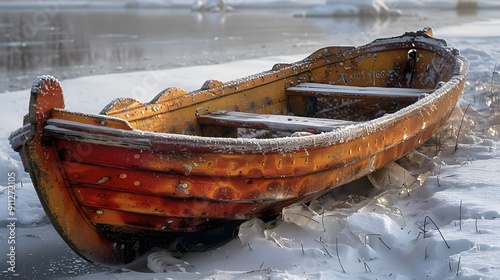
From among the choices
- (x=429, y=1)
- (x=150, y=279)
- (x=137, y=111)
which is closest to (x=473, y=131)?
(x=137, y=111)

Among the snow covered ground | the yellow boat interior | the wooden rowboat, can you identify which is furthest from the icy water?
the wooden rowboat

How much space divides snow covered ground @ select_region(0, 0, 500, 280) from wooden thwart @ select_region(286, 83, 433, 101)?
0.58 metres

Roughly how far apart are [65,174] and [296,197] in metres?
1.38

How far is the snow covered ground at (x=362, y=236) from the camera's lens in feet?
9.59

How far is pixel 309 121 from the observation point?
14.0ft

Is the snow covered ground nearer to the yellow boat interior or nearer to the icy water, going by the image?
the yellow boat interior

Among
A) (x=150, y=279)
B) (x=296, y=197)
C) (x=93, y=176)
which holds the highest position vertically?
(x=93, y=176)

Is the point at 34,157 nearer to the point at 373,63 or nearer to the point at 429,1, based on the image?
the point at 373,63

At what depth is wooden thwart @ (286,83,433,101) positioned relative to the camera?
5254 mm

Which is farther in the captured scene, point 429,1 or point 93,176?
point 429,1

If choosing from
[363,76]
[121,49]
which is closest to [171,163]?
[363,76]

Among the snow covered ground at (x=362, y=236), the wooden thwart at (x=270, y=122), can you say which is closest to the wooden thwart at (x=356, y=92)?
the snow covered ground at (x=362, y=236)

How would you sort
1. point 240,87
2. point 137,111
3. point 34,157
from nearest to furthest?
point 34,157 < point 137,111 < point 240,87

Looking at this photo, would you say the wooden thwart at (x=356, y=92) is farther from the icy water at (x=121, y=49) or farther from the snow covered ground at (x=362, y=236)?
the icy water at (x=121, y=49)
